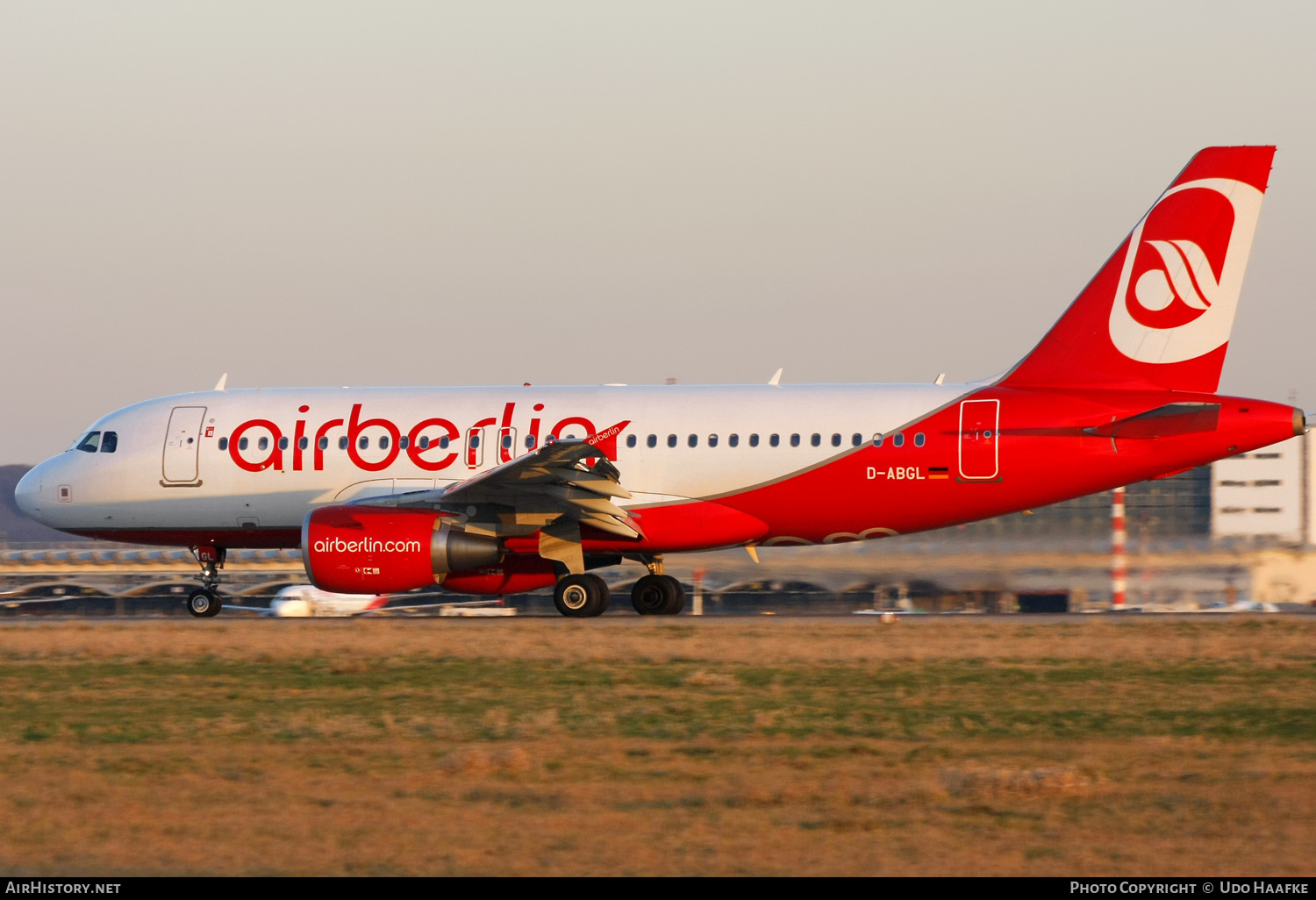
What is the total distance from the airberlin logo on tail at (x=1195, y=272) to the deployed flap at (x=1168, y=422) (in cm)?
97

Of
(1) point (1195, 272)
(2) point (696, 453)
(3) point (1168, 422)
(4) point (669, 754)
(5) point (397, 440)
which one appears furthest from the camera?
(5) point (397, 440)

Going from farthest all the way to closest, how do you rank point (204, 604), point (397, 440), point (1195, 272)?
point (204, 604) < point (397, 440) < point (1195, 272)

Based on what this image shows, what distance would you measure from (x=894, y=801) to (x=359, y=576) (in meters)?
13.4

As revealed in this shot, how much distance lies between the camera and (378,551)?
68.2ft

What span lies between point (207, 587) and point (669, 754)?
1597cm

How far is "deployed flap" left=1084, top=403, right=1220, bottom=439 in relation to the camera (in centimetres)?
1995

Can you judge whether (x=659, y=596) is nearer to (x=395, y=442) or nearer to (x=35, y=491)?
(x=395, y=442)

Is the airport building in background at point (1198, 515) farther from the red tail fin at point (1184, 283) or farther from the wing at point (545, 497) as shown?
the wing at point (545, 497)

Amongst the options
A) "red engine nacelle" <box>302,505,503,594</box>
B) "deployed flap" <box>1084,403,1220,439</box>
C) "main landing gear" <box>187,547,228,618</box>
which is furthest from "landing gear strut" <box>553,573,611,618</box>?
"deployed flap" <box>1084,403,1220,439</box>

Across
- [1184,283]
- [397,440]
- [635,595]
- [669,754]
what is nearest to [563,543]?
[635,595]

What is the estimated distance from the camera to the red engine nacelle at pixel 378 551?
2077cm

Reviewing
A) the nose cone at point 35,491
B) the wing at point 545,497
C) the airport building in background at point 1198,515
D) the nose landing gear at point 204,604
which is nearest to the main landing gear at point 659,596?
the wing at point 545,497

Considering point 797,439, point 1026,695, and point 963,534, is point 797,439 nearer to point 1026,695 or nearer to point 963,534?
point 963,534

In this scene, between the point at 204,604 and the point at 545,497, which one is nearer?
the point at 545,497
